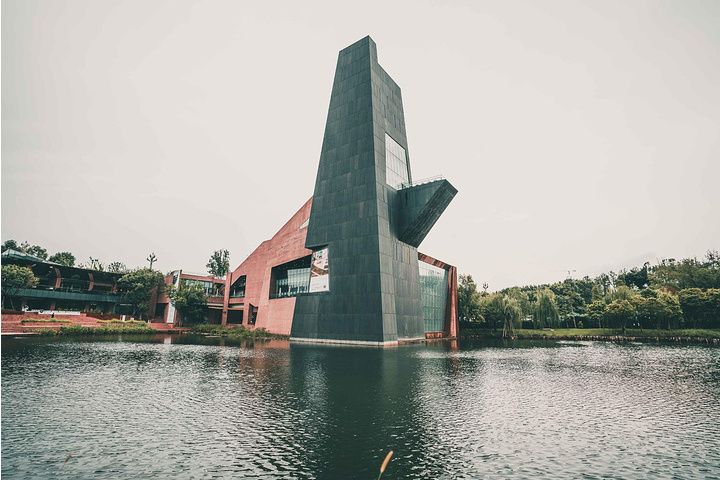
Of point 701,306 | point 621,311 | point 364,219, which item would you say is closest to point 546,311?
point 621,311

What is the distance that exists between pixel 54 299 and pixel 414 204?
298ft

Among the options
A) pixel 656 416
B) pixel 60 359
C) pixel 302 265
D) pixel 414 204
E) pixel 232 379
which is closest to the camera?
pixel 656 416

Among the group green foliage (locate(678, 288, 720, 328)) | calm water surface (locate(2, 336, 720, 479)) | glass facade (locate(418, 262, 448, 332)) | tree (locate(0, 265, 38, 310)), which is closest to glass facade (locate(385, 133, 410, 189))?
glass facade (locate(418, 262, 448, 332))

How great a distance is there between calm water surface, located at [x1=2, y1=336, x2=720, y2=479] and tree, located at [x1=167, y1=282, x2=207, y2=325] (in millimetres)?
59035

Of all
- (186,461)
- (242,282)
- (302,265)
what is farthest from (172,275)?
(186,461)

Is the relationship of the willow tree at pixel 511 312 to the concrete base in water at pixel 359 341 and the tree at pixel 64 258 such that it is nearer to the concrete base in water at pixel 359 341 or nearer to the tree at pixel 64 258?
the concrete base in water at pixel 359 341

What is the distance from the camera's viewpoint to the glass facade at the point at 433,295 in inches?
2678

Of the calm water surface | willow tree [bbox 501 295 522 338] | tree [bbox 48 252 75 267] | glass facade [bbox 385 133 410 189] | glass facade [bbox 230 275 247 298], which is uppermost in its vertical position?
glass facade [bbox 385 133 410 189]

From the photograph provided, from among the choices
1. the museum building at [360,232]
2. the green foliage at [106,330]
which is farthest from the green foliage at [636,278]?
the green foliage at [106,330]

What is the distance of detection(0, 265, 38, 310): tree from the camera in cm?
7350

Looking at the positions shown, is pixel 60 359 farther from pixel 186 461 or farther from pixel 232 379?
pixel 186 461

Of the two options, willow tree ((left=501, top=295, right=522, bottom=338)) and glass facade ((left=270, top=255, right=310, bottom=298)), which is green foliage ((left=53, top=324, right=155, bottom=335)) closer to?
glass facade ((left=270, top=255, right=310, bottom=298))

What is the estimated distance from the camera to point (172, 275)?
98750 millimetres

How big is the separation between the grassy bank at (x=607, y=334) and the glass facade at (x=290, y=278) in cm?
3990
